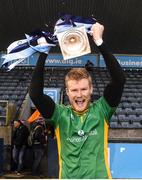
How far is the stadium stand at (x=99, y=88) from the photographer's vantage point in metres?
12.7

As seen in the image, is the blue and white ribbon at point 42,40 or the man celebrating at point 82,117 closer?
the man celebrating at point 82,117

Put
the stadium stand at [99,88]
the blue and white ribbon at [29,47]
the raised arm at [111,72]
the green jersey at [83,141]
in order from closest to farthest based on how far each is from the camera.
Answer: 1. the green jersey at [83,141]
2. the raised arm at [111,72]
3. the blue and white ribbon at [29,47]
4. the stadium stand at [99,88]

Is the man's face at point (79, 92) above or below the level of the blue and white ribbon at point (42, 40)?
below

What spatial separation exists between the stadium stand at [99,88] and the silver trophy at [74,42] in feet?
29.7

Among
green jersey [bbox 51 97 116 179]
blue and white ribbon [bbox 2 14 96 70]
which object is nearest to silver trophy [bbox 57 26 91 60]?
blue and white ribbon [bbox 2 14 96 70]

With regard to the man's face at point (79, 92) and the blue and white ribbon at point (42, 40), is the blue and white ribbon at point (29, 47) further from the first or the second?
the man's face at point (79, 92)

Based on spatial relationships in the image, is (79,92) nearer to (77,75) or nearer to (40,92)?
(77,75)

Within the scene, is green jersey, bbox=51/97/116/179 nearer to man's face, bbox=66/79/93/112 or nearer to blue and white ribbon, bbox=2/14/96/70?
man's face, bbox=66/79/93/112

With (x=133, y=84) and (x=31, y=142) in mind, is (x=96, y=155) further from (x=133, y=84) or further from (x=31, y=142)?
(x=133, y=84)

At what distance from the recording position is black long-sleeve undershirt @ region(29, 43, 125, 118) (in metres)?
2.66

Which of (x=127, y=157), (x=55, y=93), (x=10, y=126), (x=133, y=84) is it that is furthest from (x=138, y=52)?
(x=127, y=157)

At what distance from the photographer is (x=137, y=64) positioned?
56.6ft

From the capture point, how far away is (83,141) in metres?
2.59

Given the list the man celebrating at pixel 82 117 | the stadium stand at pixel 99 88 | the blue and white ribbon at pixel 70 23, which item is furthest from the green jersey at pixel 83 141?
the stadium stand at pixel 99 88
